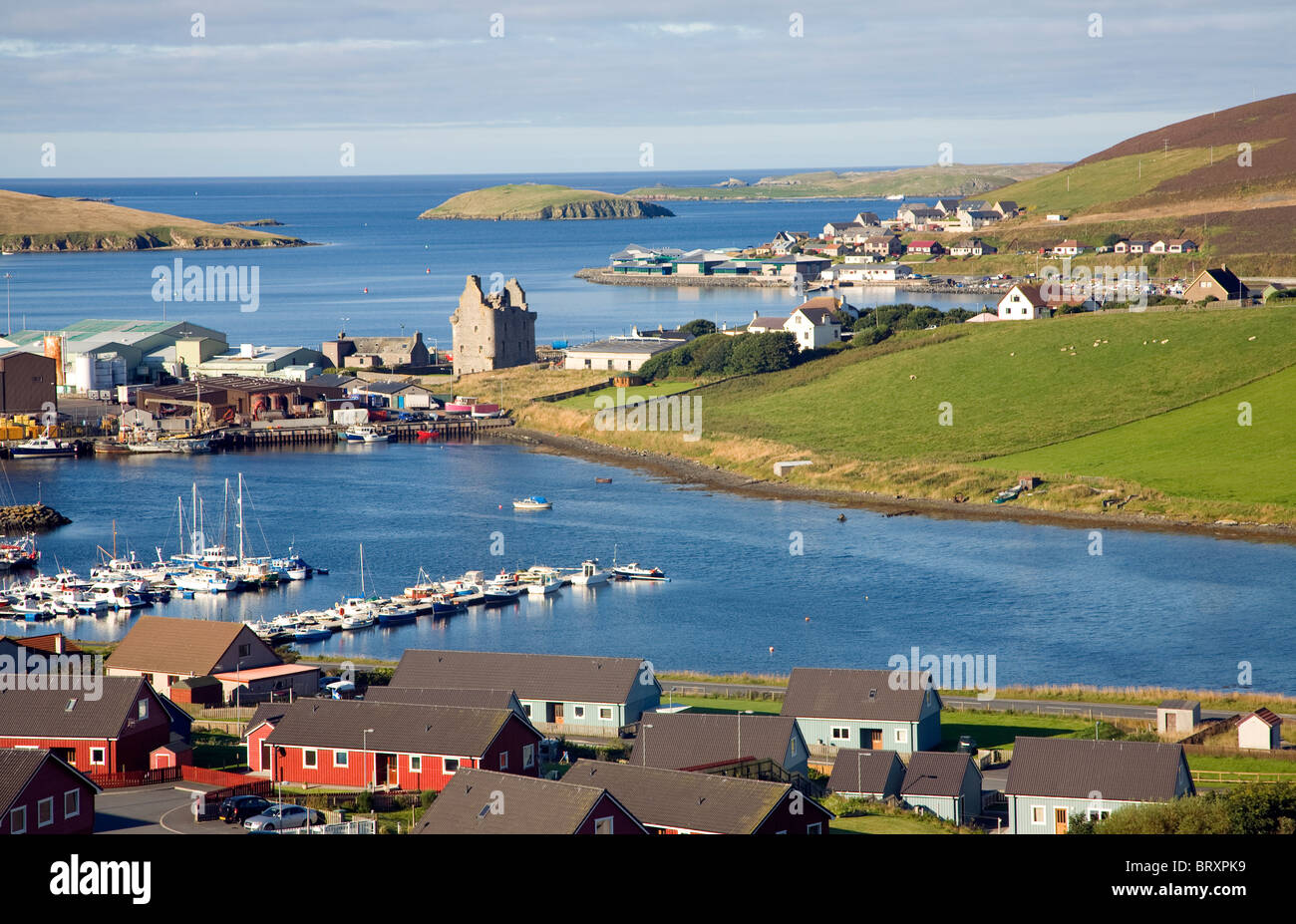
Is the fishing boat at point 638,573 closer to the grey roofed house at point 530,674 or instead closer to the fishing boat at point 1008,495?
the fishing boat at point 1008,495

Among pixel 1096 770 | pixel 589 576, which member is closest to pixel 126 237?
pixel 589 576

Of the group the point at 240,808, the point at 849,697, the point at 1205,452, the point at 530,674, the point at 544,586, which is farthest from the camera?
the point at 1205,452

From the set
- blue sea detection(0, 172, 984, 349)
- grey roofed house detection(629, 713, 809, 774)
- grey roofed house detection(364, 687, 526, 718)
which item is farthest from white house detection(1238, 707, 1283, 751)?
blue sea detection(0, 172, 984, 349)

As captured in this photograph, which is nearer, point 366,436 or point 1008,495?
point 1008,495

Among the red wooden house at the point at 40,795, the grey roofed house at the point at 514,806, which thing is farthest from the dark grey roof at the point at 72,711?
the grey roofed house at the point at 514,806

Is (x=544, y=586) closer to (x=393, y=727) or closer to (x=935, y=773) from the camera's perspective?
(x=393, y=727)

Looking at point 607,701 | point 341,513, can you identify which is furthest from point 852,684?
point 341,513

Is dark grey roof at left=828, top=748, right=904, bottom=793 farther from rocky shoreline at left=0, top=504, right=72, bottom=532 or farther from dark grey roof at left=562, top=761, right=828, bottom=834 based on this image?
rocky shoreline at left=0, top=504, right=72, bottom=532

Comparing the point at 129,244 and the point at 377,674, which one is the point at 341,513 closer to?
the point at 377,674
